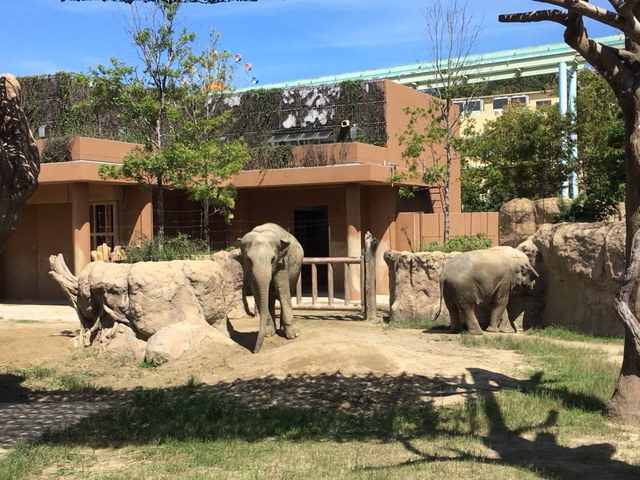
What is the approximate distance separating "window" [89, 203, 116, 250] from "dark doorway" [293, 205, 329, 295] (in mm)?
5962

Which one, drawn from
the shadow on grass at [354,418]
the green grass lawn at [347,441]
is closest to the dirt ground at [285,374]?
the shadow on grass at [354,418]

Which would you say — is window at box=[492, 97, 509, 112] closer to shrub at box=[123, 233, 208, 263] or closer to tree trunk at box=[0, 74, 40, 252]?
shrub at box=[123, 233, 208, 263]

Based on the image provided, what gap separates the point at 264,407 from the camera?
8.38 m

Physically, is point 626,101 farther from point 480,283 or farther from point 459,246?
point 459,246

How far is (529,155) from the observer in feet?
95.6

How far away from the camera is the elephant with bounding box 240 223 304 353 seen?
12.1m

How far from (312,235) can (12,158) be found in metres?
18.2

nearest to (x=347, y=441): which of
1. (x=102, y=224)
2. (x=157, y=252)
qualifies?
(x=157, y=252)

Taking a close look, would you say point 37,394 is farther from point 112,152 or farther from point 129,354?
point 112,152

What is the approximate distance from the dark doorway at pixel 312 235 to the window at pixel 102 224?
596 centimetres

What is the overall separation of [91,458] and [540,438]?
3.82m

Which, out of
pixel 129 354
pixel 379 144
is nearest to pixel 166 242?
pixel 129 354

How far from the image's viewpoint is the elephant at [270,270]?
12062 millimetres

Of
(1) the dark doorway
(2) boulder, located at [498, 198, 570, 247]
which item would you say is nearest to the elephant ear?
(2) boulder, located at [498, 198, 570, 247]
